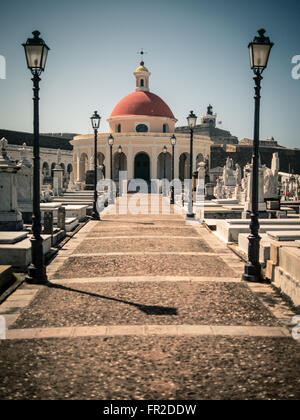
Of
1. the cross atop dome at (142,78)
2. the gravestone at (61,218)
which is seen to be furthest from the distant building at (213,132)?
the gravestone at (61,218)

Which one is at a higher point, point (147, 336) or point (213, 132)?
point (213, 132)

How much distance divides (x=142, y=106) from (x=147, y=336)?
1845 inches

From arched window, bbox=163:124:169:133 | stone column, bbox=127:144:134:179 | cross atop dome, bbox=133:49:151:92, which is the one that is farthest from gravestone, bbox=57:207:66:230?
cross atop dome, bbox=133:49:151:92

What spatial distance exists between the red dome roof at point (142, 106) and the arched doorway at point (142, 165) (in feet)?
18.7

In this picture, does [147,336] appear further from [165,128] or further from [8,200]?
[165,128]

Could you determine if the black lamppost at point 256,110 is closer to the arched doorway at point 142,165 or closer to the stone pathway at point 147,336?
the stone pathway at point 147,336

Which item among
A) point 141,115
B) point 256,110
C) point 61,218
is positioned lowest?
point 61,218

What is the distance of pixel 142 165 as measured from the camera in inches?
1864

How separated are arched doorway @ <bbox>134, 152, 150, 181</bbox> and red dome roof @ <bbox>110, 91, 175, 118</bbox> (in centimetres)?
569

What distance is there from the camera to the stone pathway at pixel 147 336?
3.76m

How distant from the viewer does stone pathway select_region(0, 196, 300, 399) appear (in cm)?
376

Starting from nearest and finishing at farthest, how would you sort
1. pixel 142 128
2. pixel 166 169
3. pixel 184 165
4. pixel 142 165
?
1. pixel 142 165
2. pixel 142 128
3. pixel 166 169
4. pixel 184 165

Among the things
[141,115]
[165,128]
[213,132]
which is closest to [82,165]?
[141,115]

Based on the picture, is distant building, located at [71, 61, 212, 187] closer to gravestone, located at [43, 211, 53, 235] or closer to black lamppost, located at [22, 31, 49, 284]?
gravestone, located at [43, 211, 53, 235]
